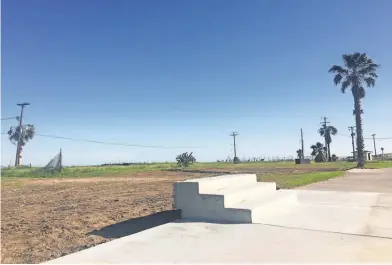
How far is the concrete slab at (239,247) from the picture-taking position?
3.00 m

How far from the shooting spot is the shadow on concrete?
16.0ft

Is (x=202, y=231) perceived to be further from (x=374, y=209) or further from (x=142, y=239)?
(x=374, y=209)

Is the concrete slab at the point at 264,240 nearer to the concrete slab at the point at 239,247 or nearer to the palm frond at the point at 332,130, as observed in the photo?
the concrete slab at the point at 239,247

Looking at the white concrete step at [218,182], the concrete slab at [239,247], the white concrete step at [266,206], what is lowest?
the concrete slab at [239,247]

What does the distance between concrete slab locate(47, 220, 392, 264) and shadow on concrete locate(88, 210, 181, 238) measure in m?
0.98

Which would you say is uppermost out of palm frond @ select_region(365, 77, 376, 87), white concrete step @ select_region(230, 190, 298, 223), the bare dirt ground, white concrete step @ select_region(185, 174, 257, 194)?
palm frond @ select_region(365, 77, 376, 87)

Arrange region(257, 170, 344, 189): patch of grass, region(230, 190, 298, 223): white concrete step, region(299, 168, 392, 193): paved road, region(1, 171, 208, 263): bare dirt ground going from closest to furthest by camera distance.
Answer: region(1, 171, 208, 263): bare dirt ground < region(230, 190, 298, 223): white concrete step < region(299, 168, 392, 193): paved road < region(257, 170, 344, 189): patch of grass

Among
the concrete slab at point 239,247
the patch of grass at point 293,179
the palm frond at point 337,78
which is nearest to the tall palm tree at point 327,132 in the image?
the palm frond at point 337,78

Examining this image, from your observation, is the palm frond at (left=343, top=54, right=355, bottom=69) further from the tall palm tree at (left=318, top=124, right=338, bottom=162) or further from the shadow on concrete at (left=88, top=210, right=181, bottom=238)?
the tall palm tree at (left=318, top=124, right=338, bottom=162)

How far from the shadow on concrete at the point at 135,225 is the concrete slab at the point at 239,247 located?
0.98 metres

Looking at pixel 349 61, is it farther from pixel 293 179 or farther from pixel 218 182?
pixel 218 182

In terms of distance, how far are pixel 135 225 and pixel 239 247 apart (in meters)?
2.59

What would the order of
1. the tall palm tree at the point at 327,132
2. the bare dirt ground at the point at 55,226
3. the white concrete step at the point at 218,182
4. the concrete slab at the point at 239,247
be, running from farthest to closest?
the tall palm tree at the point at 327,132 → the white concrete step at the point at 218,182 → the bare dirt ground at the point at 55,226 → the concrete slab at the point at 239,247

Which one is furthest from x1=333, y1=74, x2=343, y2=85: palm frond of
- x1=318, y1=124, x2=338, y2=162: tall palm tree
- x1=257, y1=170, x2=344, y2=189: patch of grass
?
x1=318, y1=124, x2=338, y2=162: tall palm tree
